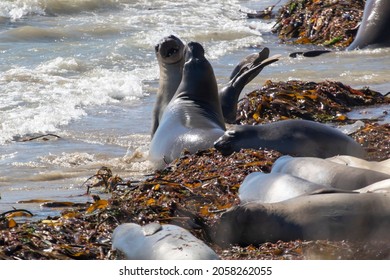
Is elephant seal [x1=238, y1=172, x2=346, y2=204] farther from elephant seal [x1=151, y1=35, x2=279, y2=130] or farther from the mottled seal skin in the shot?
the mottled seal skin

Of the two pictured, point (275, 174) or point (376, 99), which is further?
point (376, 99)

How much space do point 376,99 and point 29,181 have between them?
3.49 meters

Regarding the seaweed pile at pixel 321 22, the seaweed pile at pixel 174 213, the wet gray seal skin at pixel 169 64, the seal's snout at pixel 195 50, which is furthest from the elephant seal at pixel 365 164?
the seaweed pile at pixel 321 22

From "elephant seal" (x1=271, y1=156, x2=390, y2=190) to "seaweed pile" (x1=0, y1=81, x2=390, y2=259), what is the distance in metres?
0.35

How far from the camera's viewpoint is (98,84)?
39.1ft

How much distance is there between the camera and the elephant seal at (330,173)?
207 inches

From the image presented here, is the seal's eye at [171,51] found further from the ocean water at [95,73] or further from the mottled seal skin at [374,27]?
the mottled seal skin at [374,27]

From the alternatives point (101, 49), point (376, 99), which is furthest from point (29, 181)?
point (101, 49)

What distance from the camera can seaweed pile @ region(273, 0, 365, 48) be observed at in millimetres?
14320

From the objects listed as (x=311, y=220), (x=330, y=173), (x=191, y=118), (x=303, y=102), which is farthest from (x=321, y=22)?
(x=311, y=220)

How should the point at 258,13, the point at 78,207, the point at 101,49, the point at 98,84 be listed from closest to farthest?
the point at 78,207, the point at 98,84, the point at 101,49, the point at 258,13

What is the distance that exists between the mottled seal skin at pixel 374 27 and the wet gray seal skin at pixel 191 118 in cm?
535
